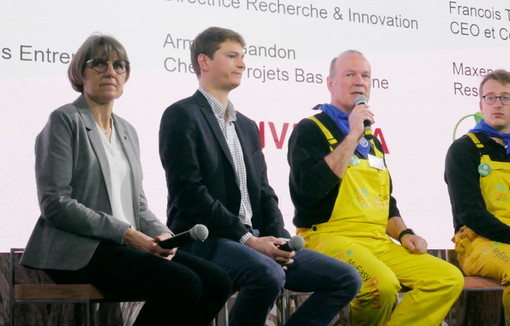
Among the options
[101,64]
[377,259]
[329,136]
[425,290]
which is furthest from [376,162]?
[101,64]

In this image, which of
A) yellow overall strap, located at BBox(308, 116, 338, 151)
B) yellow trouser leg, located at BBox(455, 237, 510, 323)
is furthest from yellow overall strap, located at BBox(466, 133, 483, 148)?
yellow overall strap, located at BBox(308, 116, 338, 151)

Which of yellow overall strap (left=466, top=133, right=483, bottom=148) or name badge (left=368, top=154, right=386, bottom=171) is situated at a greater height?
yellow overall strap (left=466, top=133, right=483, bottom=148)

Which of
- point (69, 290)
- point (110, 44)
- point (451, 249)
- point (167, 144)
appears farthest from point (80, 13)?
point (451, 249)

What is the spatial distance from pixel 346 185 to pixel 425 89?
1.28 metres

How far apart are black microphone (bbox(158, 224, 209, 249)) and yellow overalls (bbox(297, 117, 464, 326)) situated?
84cm

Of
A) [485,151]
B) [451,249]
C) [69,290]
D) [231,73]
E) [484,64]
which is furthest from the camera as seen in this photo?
[484,64]

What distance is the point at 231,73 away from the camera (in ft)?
11.0

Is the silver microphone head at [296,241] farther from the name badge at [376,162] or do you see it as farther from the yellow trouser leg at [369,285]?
the name badge at [376,162]

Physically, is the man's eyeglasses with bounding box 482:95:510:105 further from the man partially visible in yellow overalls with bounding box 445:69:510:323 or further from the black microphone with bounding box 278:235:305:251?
the black microphone with bounding box 278:235:305:251

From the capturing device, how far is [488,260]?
3664mm

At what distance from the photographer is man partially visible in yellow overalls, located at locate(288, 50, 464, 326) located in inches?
127

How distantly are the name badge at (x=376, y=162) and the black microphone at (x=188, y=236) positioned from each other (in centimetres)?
117

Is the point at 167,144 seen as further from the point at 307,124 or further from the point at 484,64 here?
the point at 484,64

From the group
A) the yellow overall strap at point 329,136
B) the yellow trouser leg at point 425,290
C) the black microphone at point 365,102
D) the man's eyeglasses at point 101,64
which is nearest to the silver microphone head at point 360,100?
the black microphone at point 365,102
